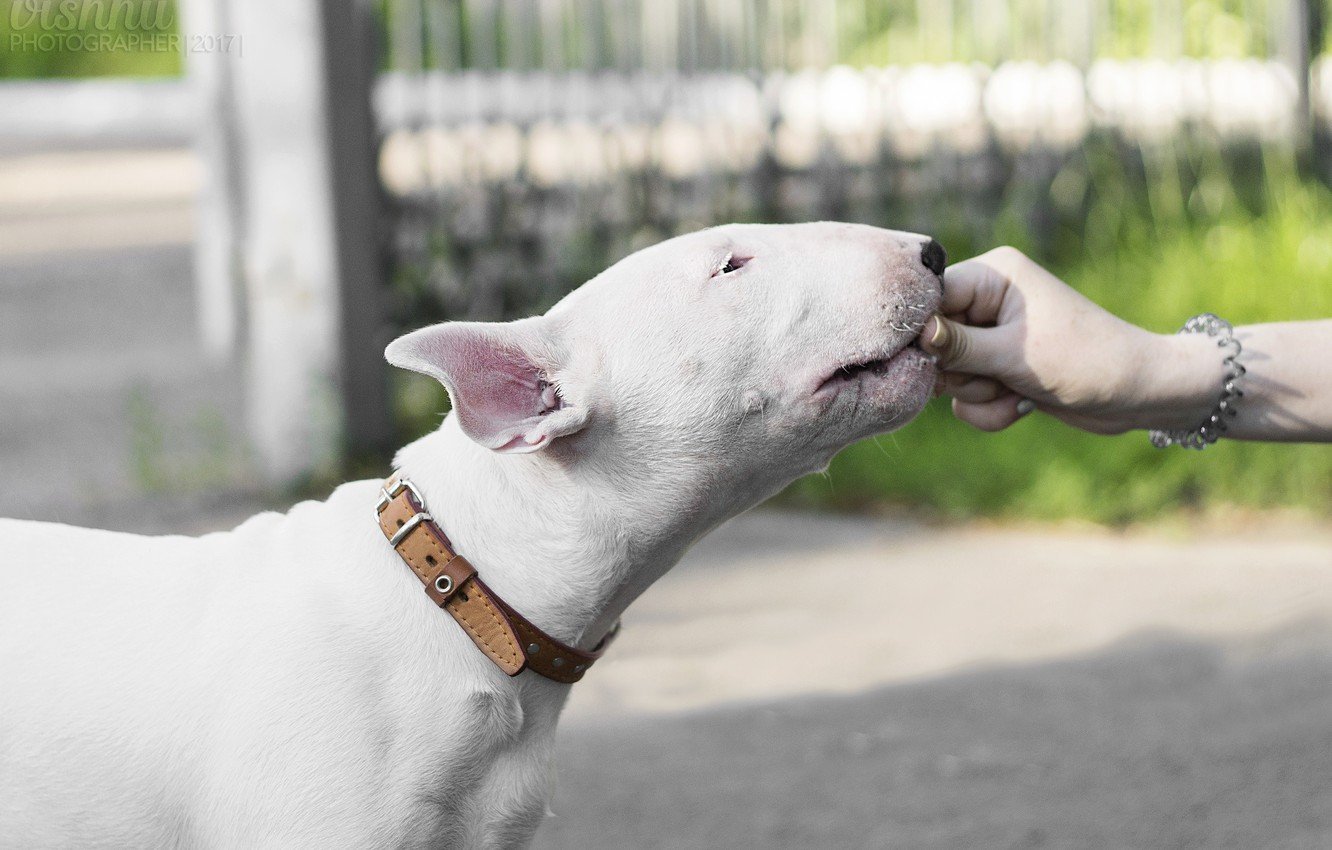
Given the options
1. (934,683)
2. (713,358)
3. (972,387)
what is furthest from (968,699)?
(713,358)

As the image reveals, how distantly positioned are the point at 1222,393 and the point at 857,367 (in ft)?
3.07

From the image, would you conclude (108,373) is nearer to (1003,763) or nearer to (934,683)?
(934,683)

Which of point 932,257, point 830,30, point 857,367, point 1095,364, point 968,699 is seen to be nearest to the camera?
point 857,367

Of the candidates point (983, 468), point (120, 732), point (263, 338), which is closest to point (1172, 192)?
point (983, 468)

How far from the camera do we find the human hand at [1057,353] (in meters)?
2.84

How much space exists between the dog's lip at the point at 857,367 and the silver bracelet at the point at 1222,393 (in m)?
0.84

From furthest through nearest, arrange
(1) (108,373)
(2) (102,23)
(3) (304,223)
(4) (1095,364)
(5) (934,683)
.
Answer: (1) (108,373)
(2) (102,23)
(3) (304,223)
(5) (934,683)
(4) (1095,364)

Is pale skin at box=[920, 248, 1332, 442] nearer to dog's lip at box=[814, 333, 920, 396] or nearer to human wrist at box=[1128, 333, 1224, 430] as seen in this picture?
human wrist at box=[1128, 333, 1224, 430]

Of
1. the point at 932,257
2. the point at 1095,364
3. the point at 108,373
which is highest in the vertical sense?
the point at 932,257

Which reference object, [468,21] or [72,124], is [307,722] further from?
[72,124]

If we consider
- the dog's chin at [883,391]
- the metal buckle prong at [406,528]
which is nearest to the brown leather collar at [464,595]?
the metal buckle prong at [406,528]

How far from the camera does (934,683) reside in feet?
14.6

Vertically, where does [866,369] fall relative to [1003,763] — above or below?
above

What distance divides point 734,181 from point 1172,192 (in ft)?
8.23
